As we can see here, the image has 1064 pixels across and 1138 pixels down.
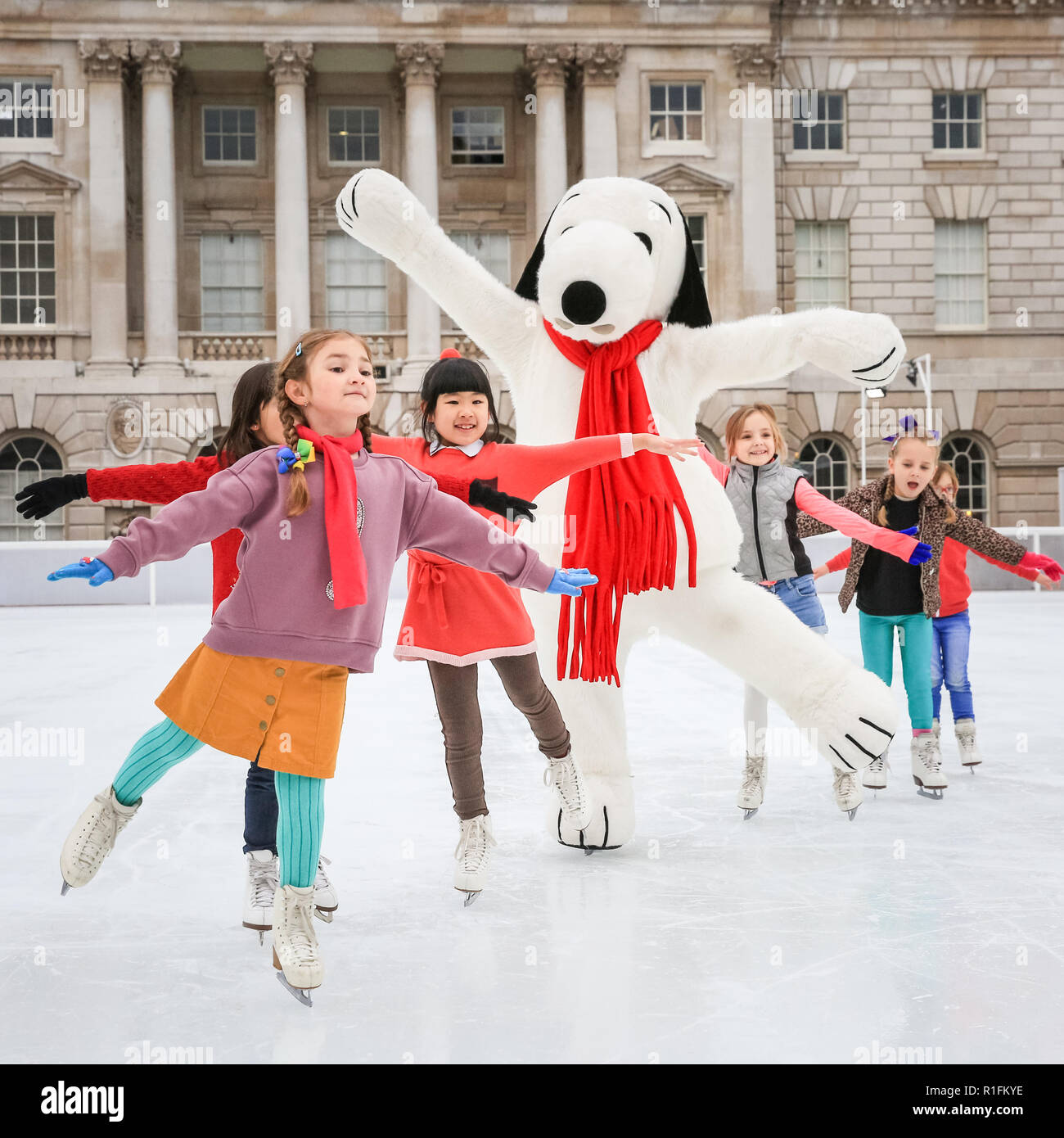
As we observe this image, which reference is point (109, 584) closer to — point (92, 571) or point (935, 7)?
point (92, 571)

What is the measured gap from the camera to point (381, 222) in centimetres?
384

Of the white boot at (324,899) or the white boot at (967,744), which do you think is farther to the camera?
the white boot at (967,744)

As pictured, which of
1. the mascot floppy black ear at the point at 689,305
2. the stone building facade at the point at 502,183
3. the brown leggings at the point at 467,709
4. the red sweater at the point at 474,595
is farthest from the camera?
the stone building facade at the point at 502,183

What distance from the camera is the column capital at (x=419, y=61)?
859 inches

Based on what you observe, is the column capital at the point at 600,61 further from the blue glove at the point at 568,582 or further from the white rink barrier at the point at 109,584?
the blue glove at the point at 568,582

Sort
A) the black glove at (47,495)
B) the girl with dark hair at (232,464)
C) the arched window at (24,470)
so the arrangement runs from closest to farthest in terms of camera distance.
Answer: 1. the black glove at (47,495)
2. the girl with dark hair at (232,464)
3. the arched window at (24,470)

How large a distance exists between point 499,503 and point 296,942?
1.13 metres

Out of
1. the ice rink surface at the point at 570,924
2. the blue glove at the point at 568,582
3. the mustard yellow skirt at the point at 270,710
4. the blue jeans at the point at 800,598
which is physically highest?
the blue glove at the point at 568,582

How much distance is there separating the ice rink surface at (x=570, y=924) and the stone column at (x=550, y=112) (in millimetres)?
18415

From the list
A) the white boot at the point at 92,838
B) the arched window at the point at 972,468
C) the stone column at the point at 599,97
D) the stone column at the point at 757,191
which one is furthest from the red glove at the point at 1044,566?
the arched window at the point at 972,468

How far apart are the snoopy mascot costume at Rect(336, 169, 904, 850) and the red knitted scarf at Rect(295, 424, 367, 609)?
Result: 1156 millimetres

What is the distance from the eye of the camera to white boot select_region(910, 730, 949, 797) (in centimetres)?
450
